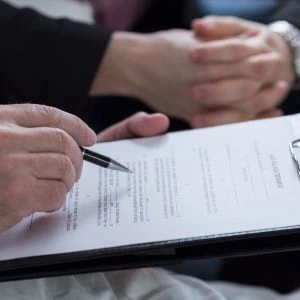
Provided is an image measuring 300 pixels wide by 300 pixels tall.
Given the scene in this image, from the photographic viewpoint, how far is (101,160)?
0.58 m

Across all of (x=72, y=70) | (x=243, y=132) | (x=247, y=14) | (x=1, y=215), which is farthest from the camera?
(x=247, y=14)

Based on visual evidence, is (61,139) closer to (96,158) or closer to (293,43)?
(96,158)

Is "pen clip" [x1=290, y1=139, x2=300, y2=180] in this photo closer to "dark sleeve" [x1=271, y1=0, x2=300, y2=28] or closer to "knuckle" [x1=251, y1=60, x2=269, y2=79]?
"knuckle" [x1=251, y1=60, x2=269, y2=79]

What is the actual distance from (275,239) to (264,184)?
0.06 metres

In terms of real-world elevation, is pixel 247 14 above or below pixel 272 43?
below

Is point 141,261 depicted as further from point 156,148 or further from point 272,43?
point 272,43

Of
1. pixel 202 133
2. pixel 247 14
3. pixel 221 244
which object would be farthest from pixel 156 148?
pixel 247 14

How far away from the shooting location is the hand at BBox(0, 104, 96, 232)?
0.50m

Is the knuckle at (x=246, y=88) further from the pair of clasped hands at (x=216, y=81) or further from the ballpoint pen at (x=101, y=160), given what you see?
the ballpoint pen at (x=101, y=160)

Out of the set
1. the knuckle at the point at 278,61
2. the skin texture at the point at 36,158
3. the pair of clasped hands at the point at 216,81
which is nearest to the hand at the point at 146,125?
the pair of clasped hands at the point at 216,81

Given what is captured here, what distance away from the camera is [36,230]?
54cm

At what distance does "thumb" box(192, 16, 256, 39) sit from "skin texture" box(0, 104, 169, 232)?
40 centimetres

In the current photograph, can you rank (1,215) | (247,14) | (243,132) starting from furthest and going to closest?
1. (247,14)
2. (243,132)
3. (1,215)

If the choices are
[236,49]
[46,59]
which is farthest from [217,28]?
[46,59]
